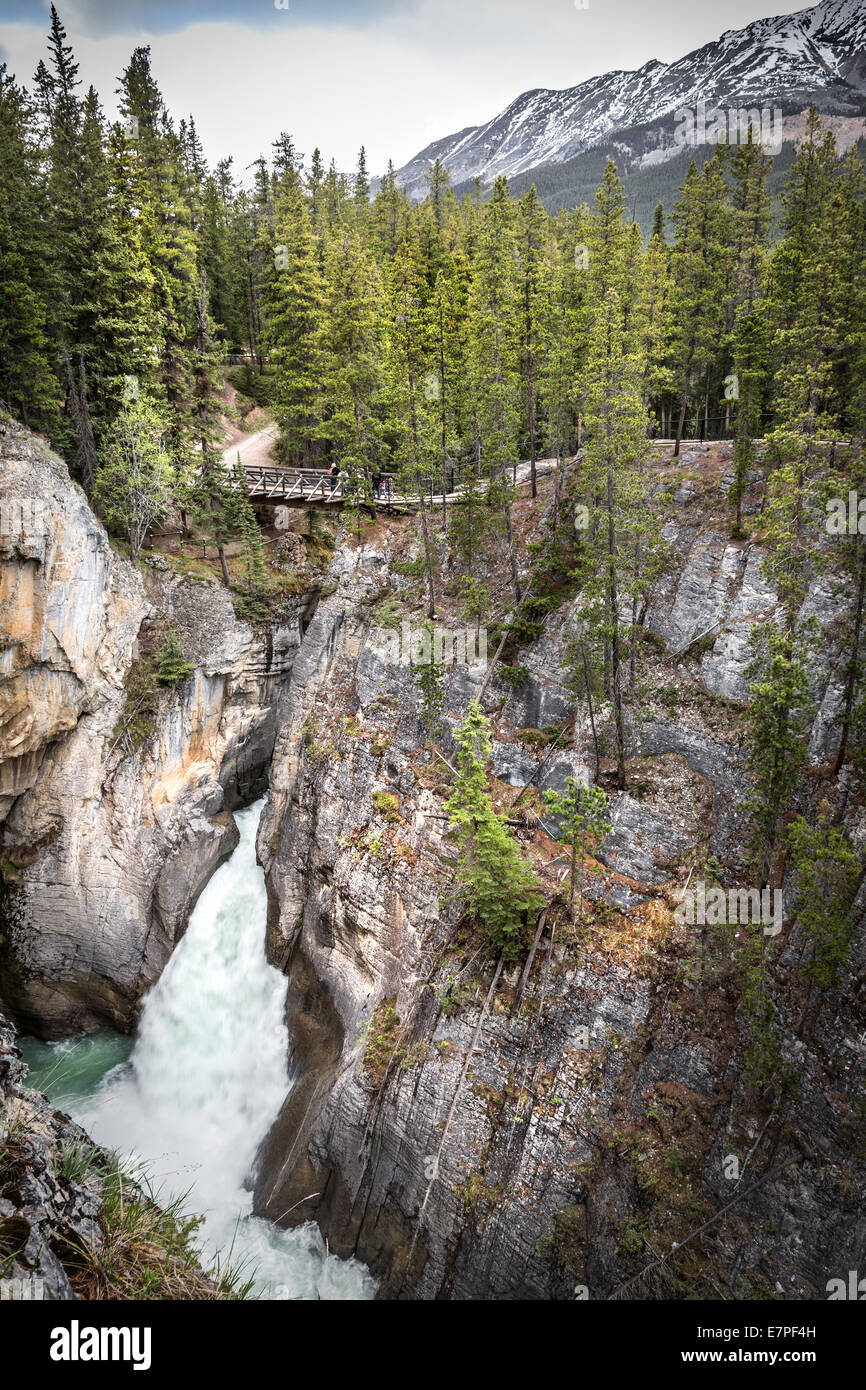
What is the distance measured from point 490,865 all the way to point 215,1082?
40.4 feet

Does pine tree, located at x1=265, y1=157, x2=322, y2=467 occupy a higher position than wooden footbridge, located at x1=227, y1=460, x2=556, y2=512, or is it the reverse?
pine tree, located at x1=265, y1=157, x2=322, y2=467

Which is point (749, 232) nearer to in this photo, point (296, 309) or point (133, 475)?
point (296, 309)

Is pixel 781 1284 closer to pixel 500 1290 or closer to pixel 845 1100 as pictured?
pixel 845 1100

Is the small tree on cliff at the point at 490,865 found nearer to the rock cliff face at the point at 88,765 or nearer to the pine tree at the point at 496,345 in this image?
the pine tree at the point at 496,345

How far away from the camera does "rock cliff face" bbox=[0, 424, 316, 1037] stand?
Result: 1938 centimetres

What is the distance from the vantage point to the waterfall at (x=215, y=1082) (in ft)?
54.0

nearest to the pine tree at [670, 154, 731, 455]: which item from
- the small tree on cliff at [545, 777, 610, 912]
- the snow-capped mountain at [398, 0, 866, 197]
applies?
the small tree on cliff at [545, 777, 610, 912]

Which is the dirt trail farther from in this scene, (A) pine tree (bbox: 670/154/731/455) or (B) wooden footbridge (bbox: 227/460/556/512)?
(A) pine tree (bbox: 670/154/731/455)

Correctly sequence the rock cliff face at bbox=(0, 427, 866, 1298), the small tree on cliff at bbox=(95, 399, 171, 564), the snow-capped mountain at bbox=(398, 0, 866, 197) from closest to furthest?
the rock cliff face at bbox=(0, 427, 866, 1298) → the small tree on cliff at bbox=(95, 399, 171, 564) → the snow-capped mountain at bbox=(398, 0, 866, 197)

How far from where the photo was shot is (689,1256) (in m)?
11.9

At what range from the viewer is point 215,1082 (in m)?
19.8

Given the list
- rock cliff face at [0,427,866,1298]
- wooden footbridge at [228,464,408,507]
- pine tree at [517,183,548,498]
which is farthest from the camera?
wooden footbridge at [228,464,408,507]

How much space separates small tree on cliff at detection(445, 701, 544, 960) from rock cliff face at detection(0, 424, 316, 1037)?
13.0 m
